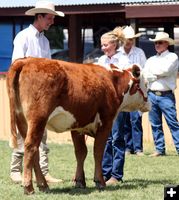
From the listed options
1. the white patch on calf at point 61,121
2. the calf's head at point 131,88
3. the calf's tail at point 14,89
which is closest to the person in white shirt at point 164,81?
the calf's head at point 131,88

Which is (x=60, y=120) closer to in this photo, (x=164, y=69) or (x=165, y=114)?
(x=164, y=69)

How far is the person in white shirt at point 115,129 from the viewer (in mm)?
9211

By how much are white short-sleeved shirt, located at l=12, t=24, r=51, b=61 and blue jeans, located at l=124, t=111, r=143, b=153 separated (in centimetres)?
438

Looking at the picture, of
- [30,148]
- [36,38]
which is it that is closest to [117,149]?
[30,148]

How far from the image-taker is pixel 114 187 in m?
8.88

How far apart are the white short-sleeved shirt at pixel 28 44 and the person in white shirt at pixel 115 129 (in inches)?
32.8

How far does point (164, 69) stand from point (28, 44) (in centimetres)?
401

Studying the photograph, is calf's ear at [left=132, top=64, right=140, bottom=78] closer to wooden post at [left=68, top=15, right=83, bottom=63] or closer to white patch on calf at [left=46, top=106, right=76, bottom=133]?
white patch on calf at [left=46, top=106, right=76, bottom=133]

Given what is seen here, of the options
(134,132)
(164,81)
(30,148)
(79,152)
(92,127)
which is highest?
(164,81)

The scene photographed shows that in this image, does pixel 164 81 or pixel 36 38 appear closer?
pixel 36 38

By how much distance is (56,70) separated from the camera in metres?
8.21

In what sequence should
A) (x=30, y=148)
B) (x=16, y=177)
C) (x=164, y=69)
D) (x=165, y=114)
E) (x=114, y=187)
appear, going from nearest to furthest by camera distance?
(x=30, y=148), (x=114, y=187), (x=16, y=177), (x=164, y=69), (x=165, y=114)

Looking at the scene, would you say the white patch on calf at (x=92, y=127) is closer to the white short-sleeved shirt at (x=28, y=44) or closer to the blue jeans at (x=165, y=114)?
the white short-sleeved shirt at (x=28, y=44)

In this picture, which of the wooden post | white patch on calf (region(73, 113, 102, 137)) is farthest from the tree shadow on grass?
the wooden post
